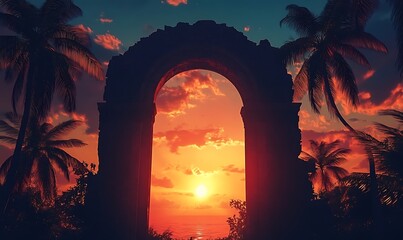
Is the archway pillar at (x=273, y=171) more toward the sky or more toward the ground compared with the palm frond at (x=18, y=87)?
more toward the ground

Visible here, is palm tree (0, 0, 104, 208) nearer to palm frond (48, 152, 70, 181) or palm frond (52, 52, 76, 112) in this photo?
palm frond (52, 52, 76, 112)

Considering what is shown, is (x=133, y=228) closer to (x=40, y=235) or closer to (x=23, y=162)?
(x=40, y=235)

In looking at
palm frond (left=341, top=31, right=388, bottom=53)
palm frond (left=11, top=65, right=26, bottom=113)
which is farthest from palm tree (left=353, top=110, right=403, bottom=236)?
palm frond (left=11, top=65, right=26, bottom=113)

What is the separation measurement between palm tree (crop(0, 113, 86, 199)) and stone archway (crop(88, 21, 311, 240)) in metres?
10.4

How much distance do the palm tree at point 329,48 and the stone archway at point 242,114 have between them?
4.14 m

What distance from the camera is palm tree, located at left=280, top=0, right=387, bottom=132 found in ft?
61.0

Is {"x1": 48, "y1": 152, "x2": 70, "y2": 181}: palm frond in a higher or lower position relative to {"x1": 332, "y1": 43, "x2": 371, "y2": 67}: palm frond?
lower

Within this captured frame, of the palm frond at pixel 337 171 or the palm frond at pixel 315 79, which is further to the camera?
the palm frond at pixel 337 171

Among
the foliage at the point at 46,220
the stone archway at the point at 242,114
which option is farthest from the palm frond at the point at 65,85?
the foliage at the point at 46,220

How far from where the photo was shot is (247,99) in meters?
15.7

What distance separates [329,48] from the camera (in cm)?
1952

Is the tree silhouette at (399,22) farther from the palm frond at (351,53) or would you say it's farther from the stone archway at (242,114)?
the palm frond at (351,53)

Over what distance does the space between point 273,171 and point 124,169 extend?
19.8 feet

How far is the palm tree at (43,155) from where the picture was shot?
80.1 feet
